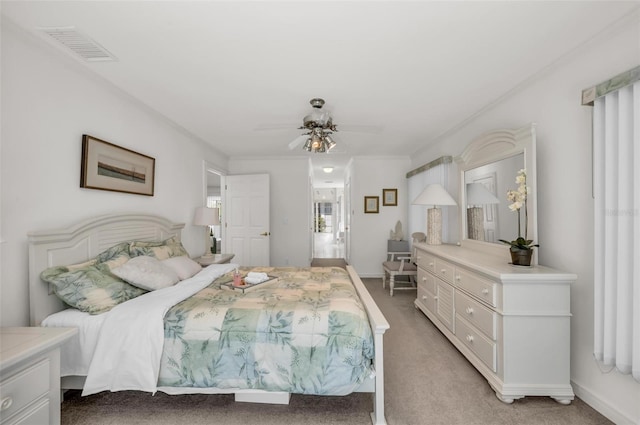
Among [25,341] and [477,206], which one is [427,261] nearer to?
[477,206]

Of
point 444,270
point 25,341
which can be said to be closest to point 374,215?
point 444,270

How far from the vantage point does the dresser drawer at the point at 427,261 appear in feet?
10.6

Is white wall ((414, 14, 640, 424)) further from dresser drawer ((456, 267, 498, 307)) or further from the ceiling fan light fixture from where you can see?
A: the ceiling fan light fixture

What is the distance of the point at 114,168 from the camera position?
2559 mm

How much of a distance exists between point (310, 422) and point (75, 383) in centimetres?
158

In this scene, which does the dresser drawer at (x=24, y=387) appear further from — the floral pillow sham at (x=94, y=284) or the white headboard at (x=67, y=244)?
the white headboard at (x=67, y=244)

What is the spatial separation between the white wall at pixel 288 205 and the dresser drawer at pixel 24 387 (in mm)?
4420

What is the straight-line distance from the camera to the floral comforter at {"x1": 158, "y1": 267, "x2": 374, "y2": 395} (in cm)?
171

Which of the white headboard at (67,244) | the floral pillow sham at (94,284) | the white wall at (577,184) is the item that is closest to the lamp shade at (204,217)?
the white headboard at (67,244)

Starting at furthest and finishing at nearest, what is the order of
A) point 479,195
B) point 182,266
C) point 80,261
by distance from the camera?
point 479,195 → point 182,266 → point 80,261

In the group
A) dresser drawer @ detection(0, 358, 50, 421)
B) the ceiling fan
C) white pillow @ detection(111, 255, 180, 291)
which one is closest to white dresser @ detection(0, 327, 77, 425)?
dresser drawer @ detection(0, 358, 50, 421)

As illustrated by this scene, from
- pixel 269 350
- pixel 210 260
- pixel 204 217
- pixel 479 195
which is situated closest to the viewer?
pixel 269 350

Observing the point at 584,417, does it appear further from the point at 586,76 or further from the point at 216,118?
the point at 216,118

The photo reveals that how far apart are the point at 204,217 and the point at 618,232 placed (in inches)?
159
